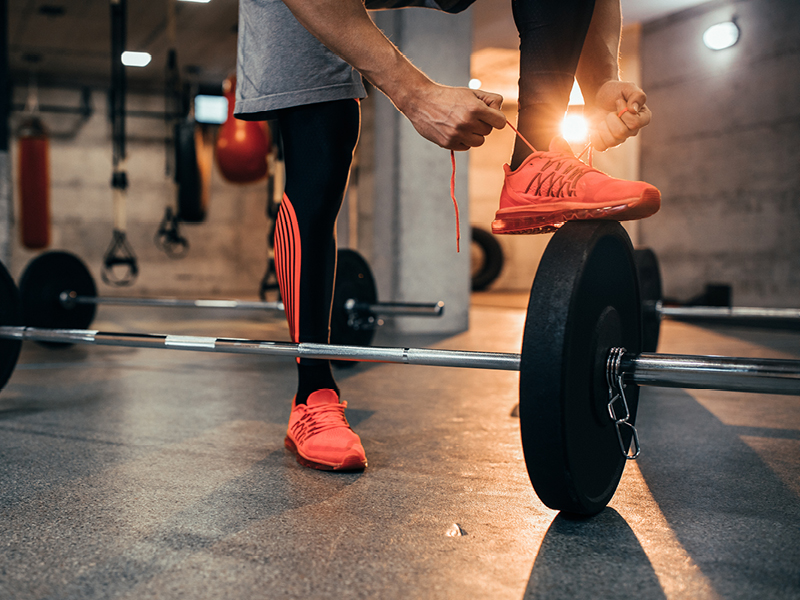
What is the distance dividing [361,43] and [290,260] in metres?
0.44

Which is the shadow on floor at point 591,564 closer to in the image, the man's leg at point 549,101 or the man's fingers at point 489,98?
the man's leg at point 549,101

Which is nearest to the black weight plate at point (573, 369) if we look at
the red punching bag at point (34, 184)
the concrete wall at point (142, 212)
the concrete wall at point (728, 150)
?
the concrete wall at point (728, 150)

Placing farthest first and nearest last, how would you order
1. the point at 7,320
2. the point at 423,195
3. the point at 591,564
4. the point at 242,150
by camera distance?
1. the point at 242,150
2. the point at 423,195
3. the point at 7,320
4. the point at 591,564

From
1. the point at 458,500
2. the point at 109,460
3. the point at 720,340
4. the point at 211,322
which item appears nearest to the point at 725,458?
the point at 458,500

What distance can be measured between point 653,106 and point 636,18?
0.76m

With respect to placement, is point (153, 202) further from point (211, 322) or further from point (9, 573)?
point (9, 573)

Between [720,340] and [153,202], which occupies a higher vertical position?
[153,202]

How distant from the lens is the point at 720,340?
350 cm

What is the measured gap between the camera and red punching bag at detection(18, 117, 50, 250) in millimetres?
7625

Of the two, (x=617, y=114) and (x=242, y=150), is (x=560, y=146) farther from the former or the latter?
(x=242, y=150)

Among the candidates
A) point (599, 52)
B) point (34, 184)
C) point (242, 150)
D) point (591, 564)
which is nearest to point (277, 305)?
point (599, 52)

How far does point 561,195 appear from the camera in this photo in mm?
932

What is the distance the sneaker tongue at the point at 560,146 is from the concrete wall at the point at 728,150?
4.75 m

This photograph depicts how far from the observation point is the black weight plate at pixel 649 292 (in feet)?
7.25
